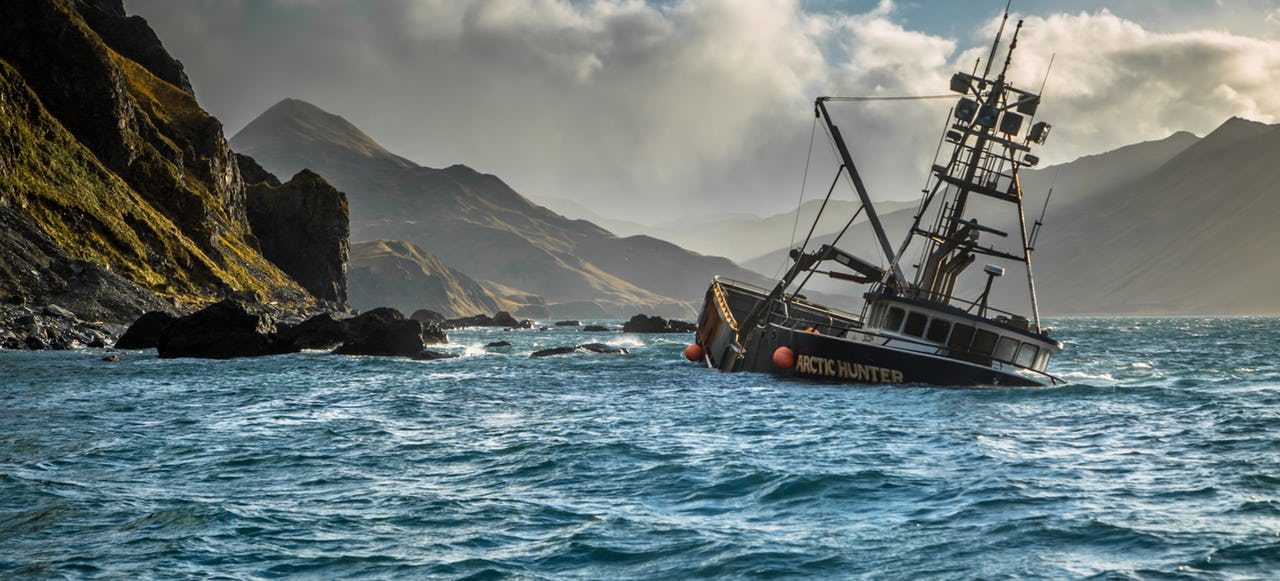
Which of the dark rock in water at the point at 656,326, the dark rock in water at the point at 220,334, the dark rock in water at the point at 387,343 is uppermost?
the dark rock in water at the point at 656,326

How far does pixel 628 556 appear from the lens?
44.8ft

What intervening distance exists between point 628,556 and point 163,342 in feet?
172

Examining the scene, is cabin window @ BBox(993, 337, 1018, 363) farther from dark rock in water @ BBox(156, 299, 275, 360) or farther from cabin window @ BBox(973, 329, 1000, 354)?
dark rock in water @ BBox(156, 299, 275, 360)

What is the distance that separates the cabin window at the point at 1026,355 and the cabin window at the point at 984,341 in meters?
1.05

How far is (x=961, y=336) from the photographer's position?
131 feet

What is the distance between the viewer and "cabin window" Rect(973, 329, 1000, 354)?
129 feet

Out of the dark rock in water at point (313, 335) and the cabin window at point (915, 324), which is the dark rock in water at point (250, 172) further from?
the cabin window at point (915, 324)

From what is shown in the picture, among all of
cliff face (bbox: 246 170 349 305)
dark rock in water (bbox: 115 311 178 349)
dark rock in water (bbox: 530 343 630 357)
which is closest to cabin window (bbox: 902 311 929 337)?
dark rock in water (bbox: 530 343 630 357)

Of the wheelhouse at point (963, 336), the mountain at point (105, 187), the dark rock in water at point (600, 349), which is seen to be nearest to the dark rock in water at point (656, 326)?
the mountain at point (105, 187)

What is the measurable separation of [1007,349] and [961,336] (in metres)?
1.85

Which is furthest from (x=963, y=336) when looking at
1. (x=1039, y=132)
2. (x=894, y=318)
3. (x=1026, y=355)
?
(x=1039, y=132)

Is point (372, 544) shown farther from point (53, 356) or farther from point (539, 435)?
point (53, 356)

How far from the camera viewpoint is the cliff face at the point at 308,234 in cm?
14062

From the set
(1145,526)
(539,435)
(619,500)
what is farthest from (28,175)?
(1145,526)
